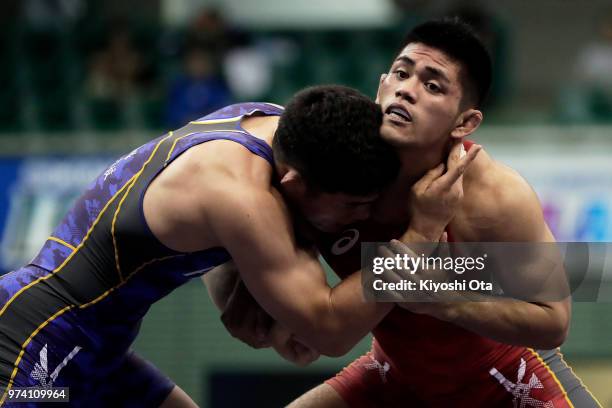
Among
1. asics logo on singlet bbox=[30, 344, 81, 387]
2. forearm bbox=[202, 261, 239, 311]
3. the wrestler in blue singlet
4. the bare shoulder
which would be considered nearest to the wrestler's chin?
the bare shoulder

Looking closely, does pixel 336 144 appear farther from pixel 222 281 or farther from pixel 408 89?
pixel 222 281

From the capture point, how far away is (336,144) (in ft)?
12.7

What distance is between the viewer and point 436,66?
13.3 feet

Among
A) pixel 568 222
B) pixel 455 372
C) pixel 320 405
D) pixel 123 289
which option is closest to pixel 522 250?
pixel 455 372

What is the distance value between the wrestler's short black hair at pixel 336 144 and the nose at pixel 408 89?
0.40 ft

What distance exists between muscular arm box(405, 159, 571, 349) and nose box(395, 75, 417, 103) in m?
0.43

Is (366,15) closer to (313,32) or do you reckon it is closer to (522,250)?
(313,32)

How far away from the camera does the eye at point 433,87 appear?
13.3 feet

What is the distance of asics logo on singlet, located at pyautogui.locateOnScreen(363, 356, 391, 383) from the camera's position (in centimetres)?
466

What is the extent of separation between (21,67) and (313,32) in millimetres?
2870

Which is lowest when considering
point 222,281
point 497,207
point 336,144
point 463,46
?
point 222,281

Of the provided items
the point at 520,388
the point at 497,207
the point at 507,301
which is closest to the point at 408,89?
the point at 497,207

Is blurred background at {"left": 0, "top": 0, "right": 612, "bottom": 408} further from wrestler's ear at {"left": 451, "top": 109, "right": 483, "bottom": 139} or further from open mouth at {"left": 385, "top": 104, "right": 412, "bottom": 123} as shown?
open mouth at {"left": 385, "top": 104, "right": 412, "bottom": 123}

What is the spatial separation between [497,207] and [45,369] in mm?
1774
